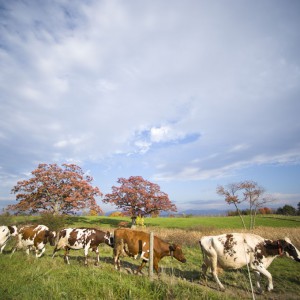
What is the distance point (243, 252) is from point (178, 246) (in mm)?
3264

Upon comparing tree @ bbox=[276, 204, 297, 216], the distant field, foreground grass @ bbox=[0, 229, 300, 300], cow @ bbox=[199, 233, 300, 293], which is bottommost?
foreground grass @ bbox=[0, 229, 300, 300]

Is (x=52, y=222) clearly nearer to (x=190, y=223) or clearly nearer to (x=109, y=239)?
(x=109, y=239)

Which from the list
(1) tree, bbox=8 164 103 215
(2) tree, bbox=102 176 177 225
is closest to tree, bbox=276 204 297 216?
(2) tree, bbox=102 176 177 225

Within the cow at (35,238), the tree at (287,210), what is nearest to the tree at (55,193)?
the cow at (35,238)

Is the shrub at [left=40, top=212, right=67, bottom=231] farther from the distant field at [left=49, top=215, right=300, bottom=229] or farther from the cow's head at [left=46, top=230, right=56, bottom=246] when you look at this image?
the distant field at [left=49, top=215, right=300, bottom=229]

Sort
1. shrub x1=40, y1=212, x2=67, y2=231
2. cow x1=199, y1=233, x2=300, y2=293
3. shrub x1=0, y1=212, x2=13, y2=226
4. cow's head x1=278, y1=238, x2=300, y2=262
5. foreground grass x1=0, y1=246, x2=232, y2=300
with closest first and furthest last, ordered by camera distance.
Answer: foreground grass x1=0, y1=246, x2=232, y2=300
cow x1=199, y1=233, x2=300, y2=293
cow's head x1=278, y1=238, x2=300, y2=262
shrub x1=40, y1=212, x2=67, y2=231
shrub x1=0, y1=212, x2=13, y2=226

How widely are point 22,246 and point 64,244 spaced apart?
354 cm

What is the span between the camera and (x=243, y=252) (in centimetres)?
861

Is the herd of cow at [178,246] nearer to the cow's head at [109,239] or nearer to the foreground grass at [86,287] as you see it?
the cow's head at [109,239]

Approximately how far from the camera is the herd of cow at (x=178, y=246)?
8.56 metres

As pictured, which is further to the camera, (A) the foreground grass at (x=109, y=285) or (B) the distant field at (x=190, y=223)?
(B) the distant field at (x=190, y=223)

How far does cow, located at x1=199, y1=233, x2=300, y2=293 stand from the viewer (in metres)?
8.52

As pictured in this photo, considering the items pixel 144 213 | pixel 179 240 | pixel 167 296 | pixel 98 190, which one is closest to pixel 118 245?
pixel 167 296

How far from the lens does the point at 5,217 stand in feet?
89.7
